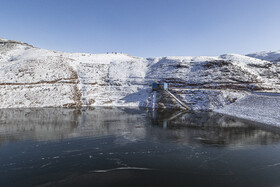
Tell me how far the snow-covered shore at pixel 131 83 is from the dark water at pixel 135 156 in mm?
28541

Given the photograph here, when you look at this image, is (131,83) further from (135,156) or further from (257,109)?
(135,156)

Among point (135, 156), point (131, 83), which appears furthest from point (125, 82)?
point (135, 156)

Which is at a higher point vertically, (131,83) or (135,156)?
(131,83)

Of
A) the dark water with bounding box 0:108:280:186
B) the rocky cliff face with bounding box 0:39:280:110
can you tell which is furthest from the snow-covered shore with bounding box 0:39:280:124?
the dark water with bounding box 0:108:280:186

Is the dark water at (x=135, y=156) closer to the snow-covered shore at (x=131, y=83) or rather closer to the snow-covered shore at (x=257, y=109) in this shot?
the snow-covered shore at (x=257, y=109)

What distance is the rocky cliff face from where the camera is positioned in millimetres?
61594

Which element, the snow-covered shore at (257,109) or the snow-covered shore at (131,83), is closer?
the snow-covered shore at (257,109)

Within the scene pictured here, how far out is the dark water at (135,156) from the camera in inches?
583

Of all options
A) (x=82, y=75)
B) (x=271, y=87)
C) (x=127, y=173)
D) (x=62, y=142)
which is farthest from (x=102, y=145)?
(x=271, y=87)

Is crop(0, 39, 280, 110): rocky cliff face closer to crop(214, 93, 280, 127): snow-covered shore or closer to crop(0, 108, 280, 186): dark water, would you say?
crop(214, 93, 280, 127): snow-covered shore

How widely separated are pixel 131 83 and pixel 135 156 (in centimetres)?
6095

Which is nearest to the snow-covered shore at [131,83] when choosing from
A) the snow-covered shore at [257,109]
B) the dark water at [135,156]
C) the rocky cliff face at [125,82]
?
the rocky cliff face at [125,82]

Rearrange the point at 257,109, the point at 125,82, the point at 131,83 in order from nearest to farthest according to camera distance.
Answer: the point at 257,109
the point at 131,83
the point at 125,82

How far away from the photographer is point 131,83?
79.4 m
